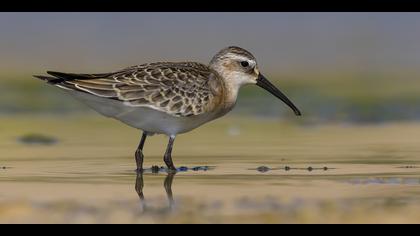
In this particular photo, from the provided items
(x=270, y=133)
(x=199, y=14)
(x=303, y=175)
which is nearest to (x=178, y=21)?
(x=199, y=14)

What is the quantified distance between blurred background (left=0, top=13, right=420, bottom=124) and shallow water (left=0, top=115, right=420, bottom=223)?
4.53 meters

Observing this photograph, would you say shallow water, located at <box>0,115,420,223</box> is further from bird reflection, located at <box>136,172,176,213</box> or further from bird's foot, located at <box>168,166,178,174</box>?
bird's foot, located at <box>168,166,178,174</box>

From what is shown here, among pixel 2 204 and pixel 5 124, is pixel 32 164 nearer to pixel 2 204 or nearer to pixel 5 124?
pixel 2 204

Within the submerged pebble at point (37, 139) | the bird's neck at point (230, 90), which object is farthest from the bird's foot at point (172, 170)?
the submerged pebble at point (37, 139)

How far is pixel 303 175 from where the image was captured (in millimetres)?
13148

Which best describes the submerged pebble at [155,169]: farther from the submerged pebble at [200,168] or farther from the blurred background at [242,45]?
the blurred background at [242,45]

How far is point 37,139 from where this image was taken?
16594 millimetres

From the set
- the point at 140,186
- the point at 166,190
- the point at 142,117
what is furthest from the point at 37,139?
the point at 166,190

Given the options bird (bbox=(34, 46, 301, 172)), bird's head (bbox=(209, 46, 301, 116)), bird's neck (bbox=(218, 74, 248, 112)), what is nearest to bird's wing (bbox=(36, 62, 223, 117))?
bird (bbox=(34, 46, 301, 172))

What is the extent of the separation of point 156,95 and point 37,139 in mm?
3115

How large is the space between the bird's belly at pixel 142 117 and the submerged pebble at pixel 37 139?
8.12 ft

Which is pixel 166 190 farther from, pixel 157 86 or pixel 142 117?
pixel 157 86

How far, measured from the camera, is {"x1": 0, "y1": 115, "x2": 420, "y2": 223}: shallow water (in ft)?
34.7
